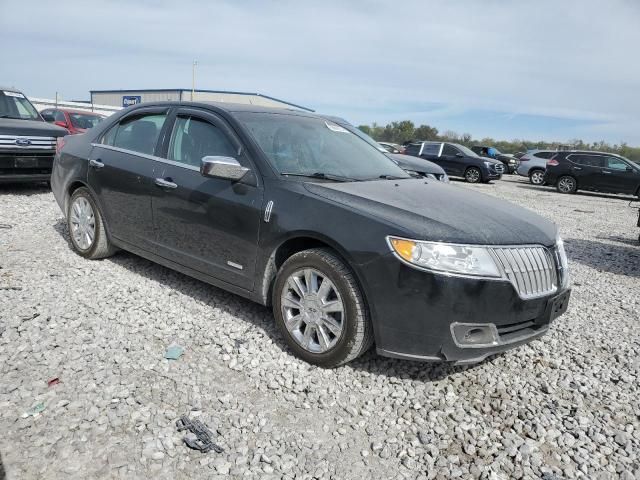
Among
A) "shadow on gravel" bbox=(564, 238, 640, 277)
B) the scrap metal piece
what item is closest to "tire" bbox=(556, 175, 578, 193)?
"shadow on gravel" bbox=(564, 238, 640, 277)

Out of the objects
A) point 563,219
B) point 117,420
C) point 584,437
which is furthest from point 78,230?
point 563,219

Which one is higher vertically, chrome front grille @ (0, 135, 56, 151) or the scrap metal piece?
chrome front grille @ (0, 135, 56, 151)

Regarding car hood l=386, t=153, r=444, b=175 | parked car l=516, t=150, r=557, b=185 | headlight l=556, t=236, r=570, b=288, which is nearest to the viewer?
headlight l=556, t=236, r=570, b=288

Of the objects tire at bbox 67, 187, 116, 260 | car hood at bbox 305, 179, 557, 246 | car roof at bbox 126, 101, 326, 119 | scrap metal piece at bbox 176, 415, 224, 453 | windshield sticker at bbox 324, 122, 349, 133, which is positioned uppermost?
car roof at bbox 126, 101, 326, 119

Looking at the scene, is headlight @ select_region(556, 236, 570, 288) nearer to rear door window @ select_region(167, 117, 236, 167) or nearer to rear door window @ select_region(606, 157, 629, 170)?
rear door window @ select_region(167, 117, 236, 167)

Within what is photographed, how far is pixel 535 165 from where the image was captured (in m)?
22.7

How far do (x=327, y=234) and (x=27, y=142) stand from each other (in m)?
7.05

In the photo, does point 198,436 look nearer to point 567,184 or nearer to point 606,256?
point 606,256

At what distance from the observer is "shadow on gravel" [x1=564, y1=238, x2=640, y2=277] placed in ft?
22.3

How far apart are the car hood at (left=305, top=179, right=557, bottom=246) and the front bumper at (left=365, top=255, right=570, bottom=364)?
25 centimetres

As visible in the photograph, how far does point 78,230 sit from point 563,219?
10085mm

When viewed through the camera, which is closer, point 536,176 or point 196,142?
point 196,142

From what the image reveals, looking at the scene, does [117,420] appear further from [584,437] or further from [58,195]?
[58,195]

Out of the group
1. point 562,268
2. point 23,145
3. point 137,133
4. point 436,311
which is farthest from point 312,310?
point 23,145
